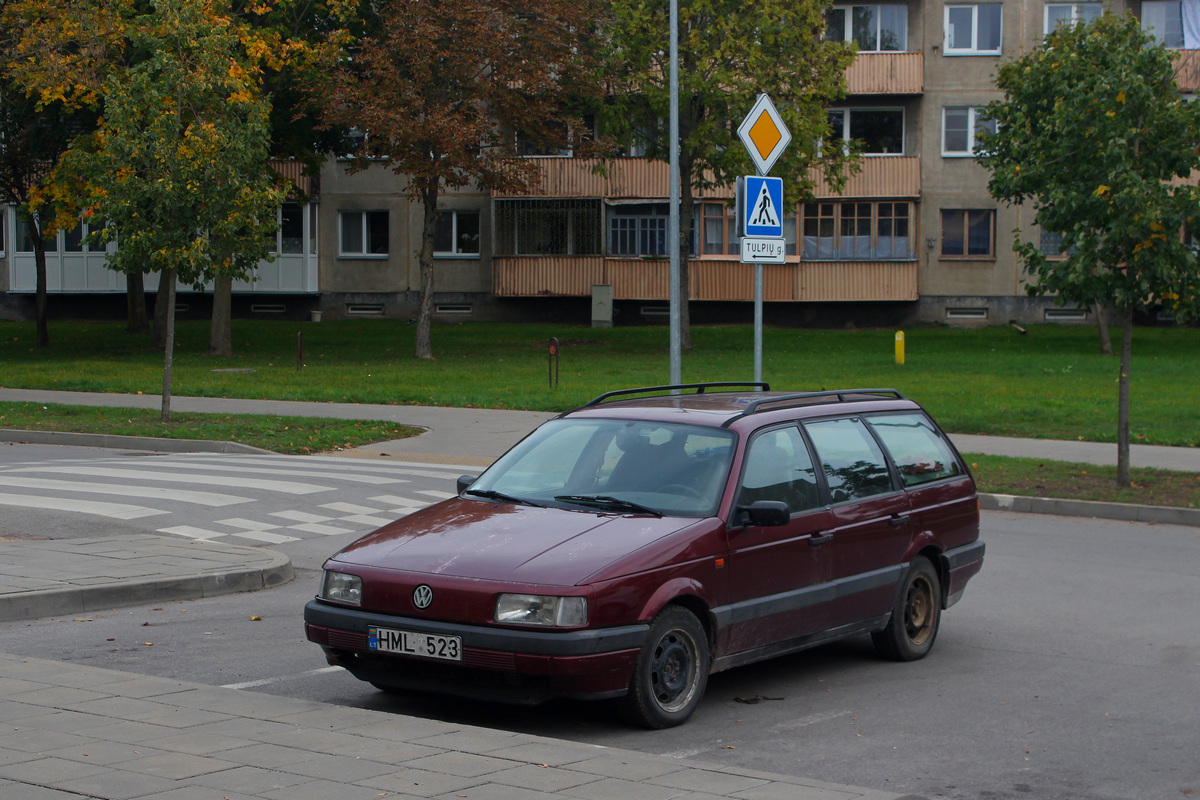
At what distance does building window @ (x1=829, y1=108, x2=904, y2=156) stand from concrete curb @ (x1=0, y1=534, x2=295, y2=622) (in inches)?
1559

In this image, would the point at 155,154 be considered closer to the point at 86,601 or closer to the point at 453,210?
the point at 86,601

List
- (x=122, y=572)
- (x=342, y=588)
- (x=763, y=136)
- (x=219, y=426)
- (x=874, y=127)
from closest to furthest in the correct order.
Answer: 1. (x=342, y=588)
2. (x=122, y=572)
3. (x=763, y=136)
4. (x=219, y=426)
5. (x=874, y=127)

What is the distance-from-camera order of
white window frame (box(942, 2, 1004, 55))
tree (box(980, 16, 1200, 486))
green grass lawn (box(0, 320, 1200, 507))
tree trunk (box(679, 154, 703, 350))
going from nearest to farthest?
tree (box(980, 16, 1200, 486))
green grass lawn (box(0, 320, 1200, 507))
tree trunk (box(679, 154, 703, 350))
white window frame (box(942, 2, 1004, 55))

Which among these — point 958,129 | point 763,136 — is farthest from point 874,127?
point 763,136

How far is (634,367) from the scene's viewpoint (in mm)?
31312

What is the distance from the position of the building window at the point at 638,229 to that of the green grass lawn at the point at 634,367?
10.3 ft

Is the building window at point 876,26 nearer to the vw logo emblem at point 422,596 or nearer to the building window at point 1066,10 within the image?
the building window at point 1066,10

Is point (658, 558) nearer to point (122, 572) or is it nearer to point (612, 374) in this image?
point (122, 572)

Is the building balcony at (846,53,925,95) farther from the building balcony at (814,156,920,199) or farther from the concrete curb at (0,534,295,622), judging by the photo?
the concrete curb at (0,534,295,622)

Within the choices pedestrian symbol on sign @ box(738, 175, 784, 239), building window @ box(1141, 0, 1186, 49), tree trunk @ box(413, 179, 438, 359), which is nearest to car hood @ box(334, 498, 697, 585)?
pedestrian symbol on sign @ box(738, 175, 784, 239)

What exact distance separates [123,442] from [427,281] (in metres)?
17.6

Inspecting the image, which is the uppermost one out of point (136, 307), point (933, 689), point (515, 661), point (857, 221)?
point (857, 221)

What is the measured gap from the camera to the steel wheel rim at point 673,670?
6070 mm

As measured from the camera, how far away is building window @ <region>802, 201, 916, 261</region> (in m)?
46.6
